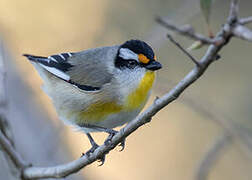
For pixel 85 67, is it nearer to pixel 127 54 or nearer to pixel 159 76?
pixel 127 54

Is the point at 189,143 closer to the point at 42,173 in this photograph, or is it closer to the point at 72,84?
the point at 72,84

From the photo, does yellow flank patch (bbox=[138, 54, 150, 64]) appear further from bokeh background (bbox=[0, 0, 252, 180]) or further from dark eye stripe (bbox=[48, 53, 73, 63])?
bokeh background (bbox=[0, 0, 252, 180])

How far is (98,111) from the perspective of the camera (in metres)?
3.83

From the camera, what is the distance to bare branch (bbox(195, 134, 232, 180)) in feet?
13.4

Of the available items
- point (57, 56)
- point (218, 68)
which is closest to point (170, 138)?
point (218, 68)

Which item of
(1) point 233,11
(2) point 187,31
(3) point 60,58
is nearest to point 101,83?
(3) point 60,58

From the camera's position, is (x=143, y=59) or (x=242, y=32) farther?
(x=143, y=59)

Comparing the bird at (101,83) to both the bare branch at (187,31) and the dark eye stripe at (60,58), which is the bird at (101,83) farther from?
the bare branch at (187,31)

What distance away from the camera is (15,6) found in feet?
27.0

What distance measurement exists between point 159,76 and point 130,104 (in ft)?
10.6

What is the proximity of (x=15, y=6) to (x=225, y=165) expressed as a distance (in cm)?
467

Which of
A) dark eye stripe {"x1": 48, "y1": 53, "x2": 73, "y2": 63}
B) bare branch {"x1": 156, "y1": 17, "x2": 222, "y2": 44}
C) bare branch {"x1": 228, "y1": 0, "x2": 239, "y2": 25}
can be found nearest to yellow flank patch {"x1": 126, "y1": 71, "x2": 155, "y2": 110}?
dark eye stripe {"x1": 48, "y1": 53, "x2": 73, "y2": 63}

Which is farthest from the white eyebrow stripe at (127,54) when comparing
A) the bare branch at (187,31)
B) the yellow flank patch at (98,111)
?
the bare branch at (187,31)

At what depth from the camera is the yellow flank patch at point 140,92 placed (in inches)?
146
